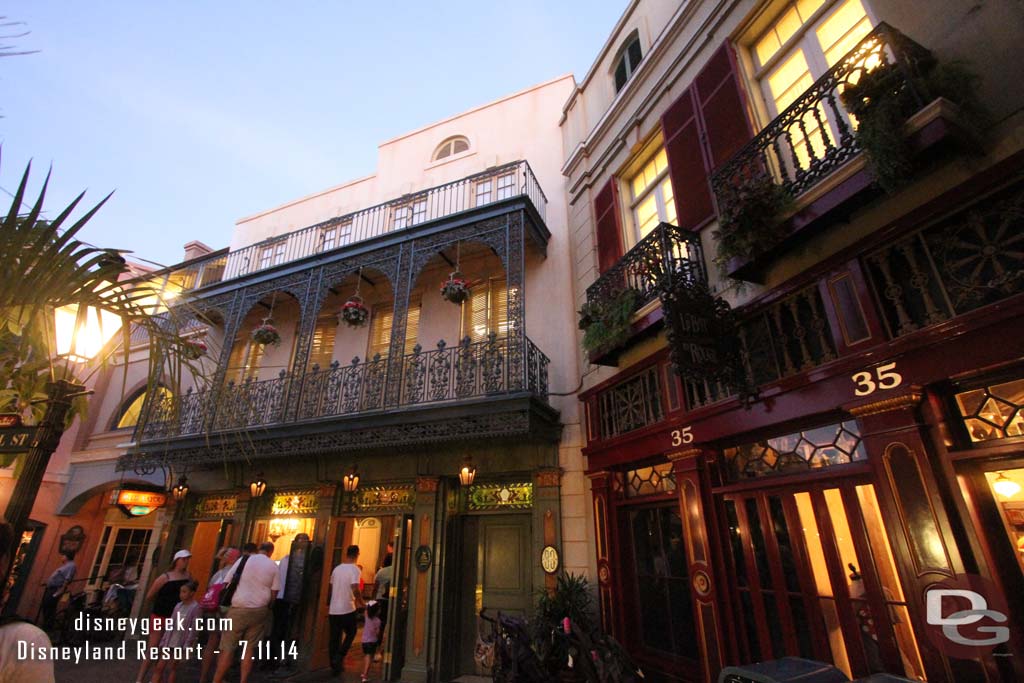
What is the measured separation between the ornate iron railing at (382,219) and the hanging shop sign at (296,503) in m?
5.11

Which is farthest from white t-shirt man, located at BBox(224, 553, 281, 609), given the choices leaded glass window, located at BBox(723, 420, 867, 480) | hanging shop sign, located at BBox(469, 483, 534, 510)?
leaded glass window, located at BBox(723, 420, 867, 480)

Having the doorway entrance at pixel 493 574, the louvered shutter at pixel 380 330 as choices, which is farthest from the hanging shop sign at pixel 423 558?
the louvered shutter at pixel 380 330

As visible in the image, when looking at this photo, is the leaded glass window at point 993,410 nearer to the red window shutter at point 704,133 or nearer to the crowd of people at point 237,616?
the red window shutter at point 704,133

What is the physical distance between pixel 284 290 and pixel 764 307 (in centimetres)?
968

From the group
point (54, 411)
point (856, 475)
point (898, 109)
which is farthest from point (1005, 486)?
point (54, 411)

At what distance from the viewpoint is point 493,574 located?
310 inches

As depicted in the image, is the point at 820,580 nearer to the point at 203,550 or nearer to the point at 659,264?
the point at 659,264

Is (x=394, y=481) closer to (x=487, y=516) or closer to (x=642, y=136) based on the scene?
(x=487, y=516)

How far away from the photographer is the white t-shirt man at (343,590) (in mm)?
7484

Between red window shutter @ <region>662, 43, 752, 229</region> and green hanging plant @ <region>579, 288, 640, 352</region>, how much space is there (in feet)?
4.08

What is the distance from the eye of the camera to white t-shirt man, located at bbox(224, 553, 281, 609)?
619cm

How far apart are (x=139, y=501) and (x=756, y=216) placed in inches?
503

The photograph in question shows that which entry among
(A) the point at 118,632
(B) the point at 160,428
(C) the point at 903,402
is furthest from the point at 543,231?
(A) the point at 118,632

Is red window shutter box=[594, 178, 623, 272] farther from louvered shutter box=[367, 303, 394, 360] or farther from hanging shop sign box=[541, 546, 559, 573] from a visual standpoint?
louvered shutter box=[367, 303, 394, 360]
